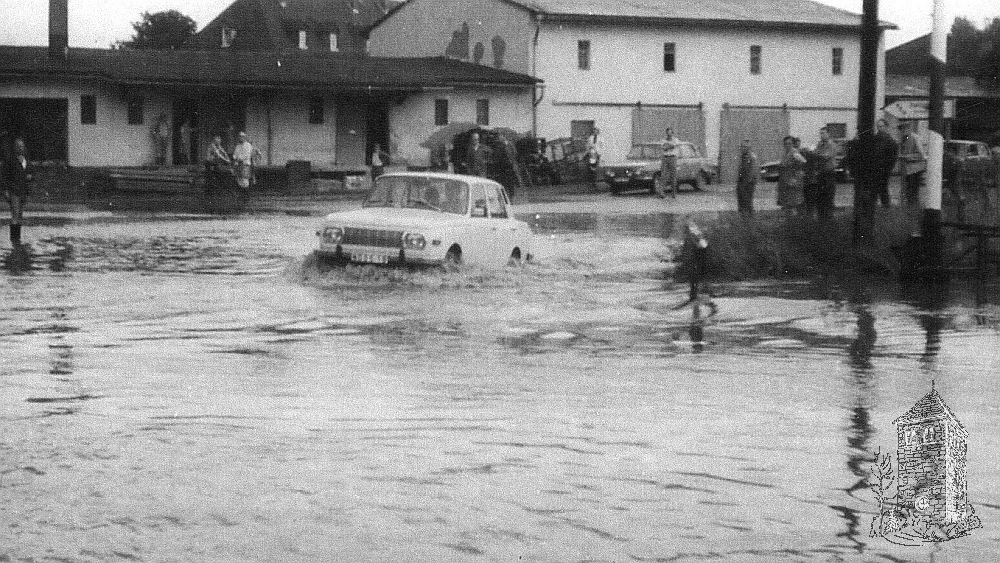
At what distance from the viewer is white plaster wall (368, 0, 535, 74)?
2281 inches

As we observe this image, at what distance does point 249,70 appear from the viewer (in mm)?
53844

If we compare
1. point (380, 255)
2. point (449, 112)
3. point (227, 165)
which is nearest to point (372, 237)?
point (380, 255)

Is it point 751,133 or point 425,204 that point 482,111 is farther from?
point 425,204

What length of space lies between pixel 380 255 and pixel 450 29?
45.0 metres

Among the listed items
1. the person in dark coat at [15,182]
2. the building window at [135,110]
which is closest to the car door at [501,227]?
the person in dark coat at [15,182]

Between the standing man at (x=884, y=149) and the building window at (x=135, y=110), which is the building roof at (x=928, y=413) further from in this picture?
the building window at (x=135, y=110)

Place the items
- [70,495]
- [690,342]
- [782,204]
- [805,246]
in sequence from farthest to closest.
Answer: [782,204]
[805,246]
[690,342]
[70,495]

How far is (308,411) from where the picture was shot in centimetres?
1048

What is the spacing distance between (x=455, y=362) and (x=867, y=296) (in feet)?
22.7

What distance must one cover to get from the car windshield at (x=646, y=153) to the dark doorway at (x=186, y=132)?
614 inches

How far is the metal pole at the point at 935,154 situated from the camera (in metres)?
19.3

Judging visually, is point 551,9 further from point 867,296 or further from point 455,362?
point 455,362

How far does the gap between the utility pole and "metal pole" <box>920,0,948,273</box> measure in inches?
55.0

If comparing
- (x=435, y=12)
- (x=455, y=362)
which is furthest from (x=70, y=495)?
(x=435, y=12)
